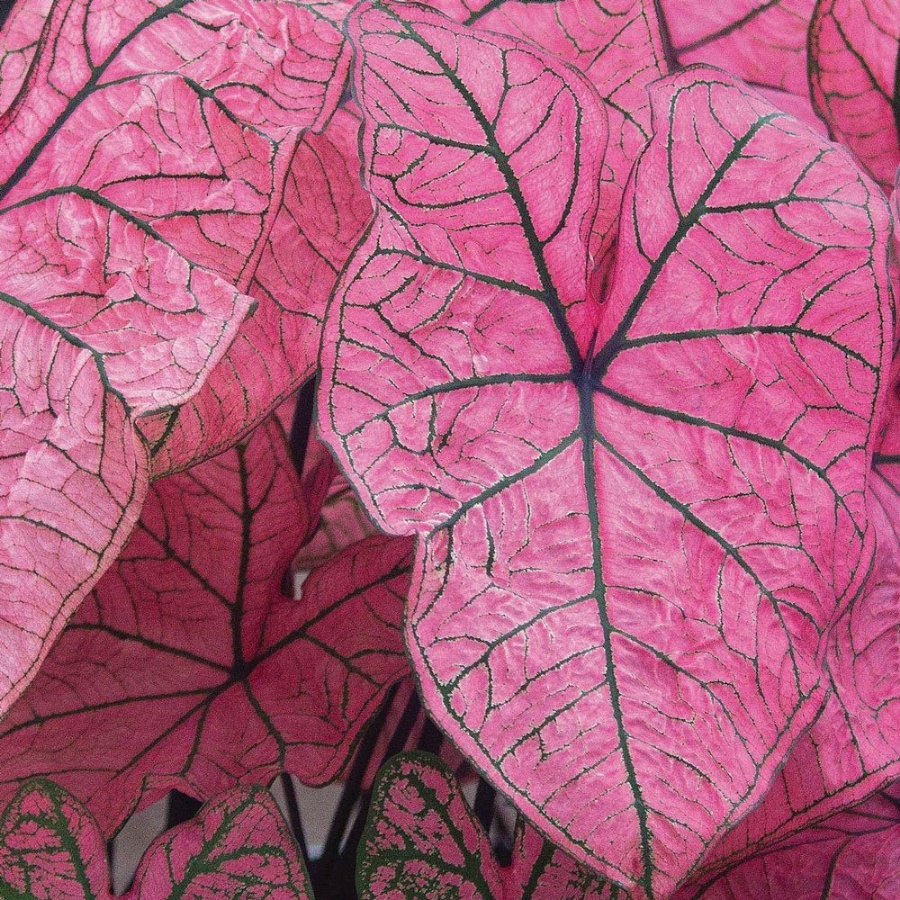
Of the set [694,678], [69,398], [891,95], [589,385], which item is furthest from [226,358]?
[891,95]

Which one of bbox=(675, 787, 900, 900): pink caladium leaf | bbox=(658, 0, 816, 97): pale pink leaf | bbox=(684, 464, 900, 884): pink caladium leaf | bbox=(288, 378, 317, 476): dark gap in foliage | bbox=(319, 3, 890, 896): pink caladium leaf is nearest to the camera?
bbox=(319, 3, 890, 896): pink caladium leaf

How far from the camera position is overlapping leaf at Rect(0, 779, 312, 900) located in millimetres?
700

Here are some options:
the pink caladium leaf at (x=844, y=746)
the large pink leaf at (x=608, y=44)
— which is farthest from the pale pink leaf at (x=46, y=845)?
the large pink leaf at (x=608, y=44)

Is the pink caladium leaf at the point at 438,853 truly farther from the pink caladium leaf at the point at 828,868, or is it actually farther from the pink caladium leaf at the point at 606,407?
the pink caladium leaf at the point at 606,407

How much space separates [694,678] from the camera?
562 millimetres

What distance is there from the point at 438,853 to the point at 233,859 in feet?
0.53

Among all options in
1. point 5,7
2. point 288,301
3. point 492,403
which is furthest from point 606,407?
point 5,7

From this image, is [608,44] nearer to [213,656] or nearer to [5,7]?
[5,7]

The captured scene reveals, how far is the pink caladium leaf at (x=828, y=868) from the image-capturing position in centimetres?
76

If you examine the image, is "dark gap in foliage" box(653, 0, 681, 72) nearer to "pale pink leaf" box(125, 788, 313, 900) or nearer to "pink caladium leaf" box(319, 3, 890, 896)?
"pink caladium leaf" box(319, 3, 890, 896)

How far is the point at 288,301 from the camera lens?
722mm

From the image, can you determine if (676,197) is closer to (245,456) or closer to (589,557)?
(589,557)

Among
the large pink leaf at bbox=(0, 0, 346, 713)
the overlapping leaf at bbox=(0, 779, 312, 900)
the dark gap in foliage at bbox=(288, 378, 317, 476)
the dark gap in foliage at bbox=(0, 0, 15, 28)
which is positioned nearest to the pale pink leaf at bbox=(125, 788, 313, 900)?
the overlapping leaf at bbox=(0, 779, 312, 900)

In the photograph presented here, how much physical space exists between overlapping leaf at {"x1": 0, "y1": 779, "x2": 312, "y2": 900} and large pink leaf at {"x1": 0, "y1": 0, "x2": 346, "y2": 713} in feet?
0.72
